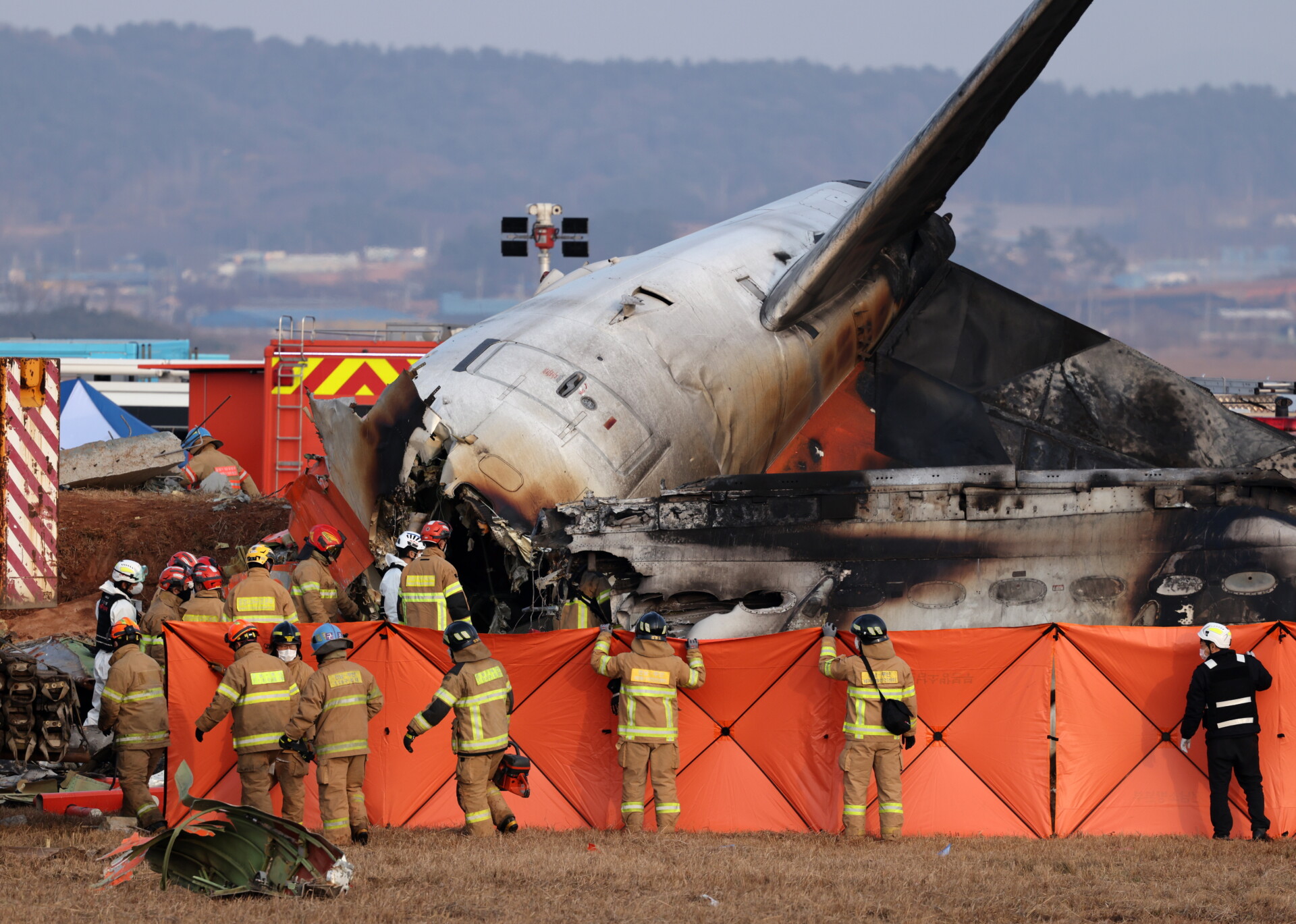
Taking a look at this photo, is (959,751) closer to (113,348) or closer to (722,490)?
(722,490)

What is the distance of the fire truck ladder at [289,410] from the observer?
24.5 metres

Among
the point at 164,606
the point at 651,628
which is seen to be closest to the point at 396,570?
the point at 164,606

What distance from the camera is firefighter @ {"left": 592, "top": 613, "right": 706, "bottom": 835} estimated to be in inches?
404

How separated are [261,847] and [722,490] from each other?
5358mm

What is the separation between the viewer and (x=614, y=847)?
9.62 meters

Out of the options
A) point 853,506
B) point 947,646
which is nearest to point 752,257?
point 853,506

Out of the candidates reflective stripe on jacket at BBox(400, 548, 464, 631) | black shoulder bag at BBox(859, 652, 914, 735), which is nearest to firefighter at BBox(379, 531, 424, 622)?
reflective stripe on jacket at BBox(400, 548, 464, 631)

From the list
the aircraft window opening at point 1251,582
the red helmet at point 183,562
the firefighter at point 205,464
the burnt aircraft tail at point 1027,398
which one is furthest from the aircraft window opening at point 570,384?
the firefighter at point 205,464

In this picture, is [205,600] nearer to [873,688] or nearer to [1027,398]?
[873,688]

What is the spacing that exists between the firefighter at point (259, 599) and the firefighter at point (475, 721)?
2.47 metres

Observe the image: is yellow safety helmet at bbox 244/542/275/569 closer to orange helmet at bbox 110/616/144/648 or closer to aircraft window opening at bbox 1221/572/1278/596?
orange helmet at bbox 110/616/144/648

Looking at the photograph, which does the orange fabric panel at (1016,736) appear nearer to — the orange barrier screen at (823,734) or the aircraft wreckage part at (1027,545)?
the orange barrier screen at (823,734)

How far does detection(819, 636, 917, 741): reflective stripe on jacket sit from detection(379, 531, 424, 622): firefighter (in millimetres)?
4133

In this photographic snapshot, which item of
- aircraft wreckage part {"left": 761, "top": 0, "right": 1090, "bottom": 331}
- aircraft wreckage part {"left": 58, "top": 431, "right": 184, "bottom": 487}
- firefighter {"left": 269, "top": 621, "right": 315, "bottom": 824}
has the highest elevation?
aircraft wreckage part {"left": 761, "top": 0, "right": 1090, "bottom": 331}
